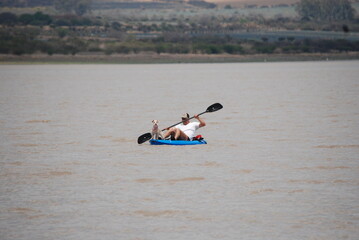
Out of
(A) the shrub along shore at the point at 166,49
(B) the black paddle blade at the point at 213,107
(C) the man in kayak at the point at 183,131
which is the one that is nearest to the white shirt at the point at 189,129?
(C) the man in kayak at the point at 183,131

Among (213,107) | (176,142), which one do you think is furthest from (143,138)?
(213,107)

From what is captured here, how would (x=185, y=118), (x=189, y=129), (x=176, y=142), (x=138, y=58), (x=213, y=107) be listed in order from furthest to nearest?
(x=138, y=58) → (x=213, y=107) → (x=189, y=129) → (x=185, y=118) → (x=176, y=142)

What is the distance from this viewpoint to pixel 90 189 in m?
16.5

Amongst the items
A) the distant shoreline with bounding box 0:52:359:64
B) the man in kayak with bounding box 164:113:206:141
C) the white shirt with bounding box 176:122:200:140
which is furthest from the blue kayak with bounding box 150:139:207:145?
the distant shoreline with bounding box 0:52:359:64

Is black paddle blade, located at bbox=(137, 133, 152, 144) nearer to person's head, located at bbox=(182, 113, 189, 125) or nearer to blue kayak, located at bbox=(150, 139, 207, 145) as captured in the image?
blue kayak, located at bbox=(150, 139, 207, 145)

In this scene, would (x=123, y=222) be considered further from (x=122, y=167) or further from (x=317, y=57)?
(x=317, y=57)

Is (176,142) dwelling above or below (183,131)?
below

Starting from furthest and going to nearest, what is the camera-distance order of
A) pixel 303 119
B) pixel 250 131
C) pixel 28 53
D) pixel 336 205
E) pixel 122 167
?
pixel 28 53
pixel 303 119
pixel 250 131
pixel 122 167
pixel 336 205

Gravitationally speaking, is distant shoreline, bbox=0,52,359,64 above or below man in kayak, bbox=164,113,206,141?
below

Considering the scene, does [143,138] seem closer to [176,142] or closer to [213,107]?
[176,142]

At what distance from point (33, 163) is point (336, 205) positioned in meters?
8.85

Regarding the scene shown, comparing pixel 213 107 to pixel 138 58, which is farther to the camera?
pixel 138 58

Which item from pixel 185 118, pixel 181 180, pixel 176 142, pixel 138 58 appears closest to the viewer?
pixel 181 180

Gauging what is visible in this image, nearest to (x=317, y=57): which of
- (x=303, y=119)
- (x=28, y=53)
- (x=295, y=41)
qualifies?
(x=295, y=41)
